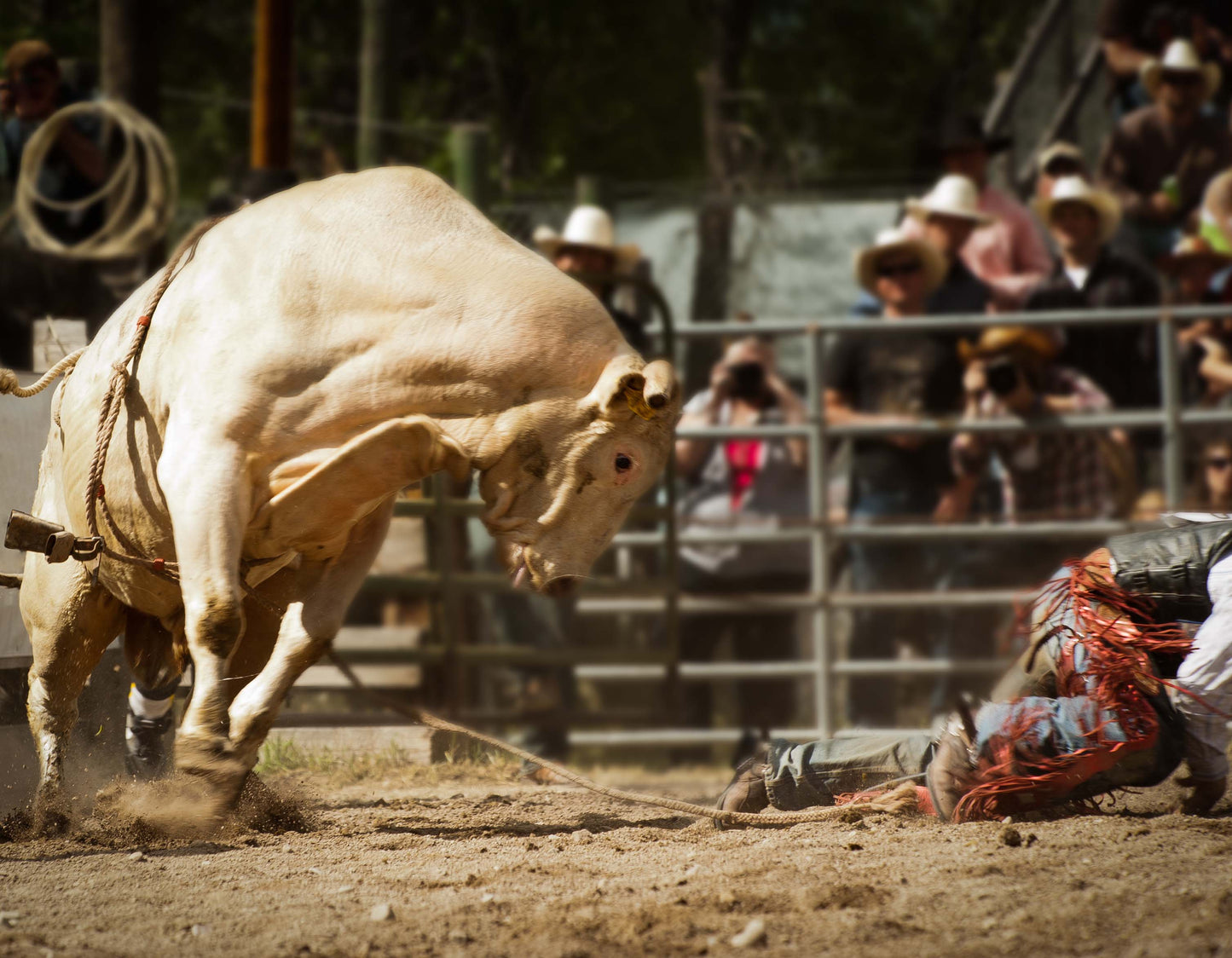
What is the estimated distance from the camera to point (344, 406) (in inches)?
149

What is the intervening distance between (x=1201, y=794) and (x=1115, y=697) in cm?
47

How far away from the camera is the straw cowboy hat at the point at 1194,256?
7.80 m

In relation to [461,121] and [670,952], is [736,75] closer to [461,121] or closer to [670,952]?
[461,121]

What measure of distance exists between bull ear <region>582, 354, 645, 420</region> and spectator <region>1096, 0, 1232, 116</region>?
695cm

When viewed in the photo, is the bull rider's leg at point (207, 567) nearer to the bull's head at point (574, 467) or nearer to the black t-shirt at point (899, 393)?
the bull's head at point (574, 467)

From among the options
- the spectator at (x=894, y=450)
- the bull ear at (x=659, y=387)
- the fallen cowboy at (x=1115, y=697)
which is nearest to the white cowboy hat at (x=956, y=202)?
the spectator at (x=894, y=450)

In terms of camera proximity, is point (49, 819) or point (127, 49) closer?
point (49, 819)

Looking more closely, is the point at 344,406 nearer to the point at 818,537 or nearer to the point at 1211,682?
the point at 1211,682

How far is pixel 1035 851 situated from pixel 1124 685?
25.2 inches

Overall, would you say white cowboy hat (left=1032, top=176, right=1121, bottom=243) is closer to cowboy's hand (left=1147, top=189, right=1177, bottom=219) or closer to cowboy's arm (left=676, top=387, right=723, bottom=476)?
cowboy's hand (left=1147, top=189, right=1177, bottom=219)

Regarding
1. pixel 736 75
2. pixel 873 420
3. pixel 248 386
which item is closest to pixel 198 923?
pixel 248 386

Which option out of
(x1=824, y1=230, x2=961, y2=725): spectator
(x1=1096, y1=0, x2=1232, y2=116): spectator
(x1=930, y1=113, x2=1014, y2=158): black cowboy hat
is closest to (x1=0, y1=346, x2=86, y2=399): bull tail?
(x1=824, y1=230, x2=961, y2=725): spectator

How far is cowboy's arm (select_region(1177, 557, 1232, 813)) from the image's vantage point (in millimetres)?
3760

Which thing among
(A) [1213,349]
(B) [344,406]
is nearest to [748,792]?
(B) [344,406]
